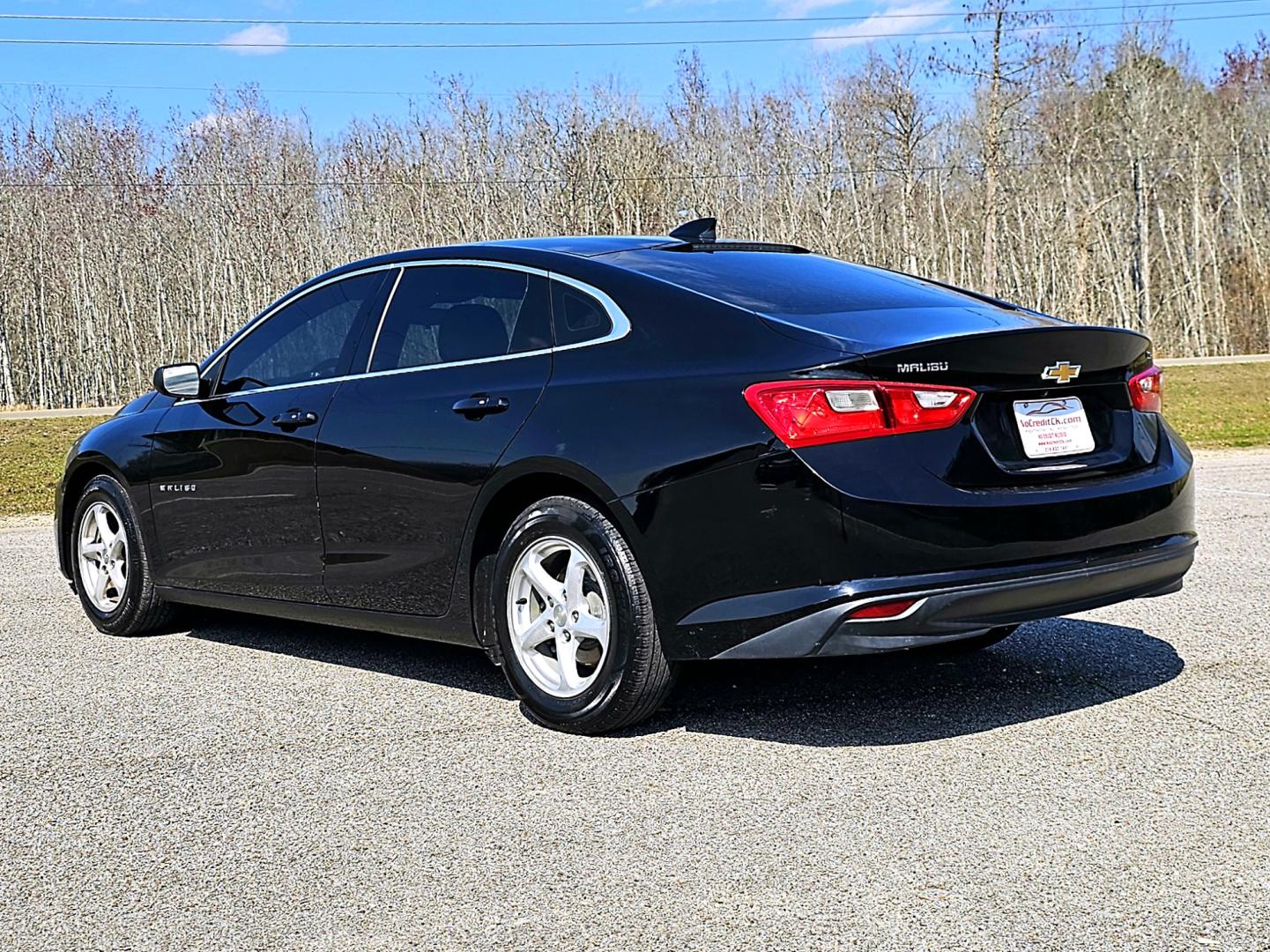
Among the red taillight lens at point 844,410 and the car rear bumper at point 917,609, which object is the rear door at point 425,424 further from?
the car rear bumper at point 917,609

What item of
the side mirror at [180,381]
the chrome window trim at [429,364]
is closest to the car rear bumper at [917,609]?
the chrome window trim at [429,364]

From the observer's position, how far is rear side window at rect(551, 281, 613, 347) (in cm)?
464

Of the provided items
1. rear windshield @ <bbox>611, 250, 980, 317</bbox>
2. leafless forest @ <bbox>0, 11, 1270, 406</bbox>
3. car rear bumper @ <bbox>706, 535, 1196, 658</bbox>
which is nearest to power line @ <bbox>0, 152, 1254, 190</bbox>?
leafless forest @ <bbox>0, 11, 1270, 406</bbox>

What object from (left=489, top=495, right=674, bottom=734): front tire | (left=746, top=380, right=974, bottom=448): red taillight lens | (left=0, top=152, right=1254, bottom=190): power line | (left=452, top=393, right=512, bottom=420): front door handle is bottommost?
(left=489, top=495, right=674, bottom=734): front tire

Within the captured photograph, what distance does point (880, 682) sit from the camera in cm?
514

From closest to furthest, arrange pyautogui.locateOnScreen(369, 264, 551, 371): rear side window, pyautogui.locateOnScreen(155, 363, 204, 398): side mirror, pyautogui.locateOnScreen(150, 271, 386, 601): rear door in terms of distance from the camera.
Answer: pyautogui.locateOnScreen(369, 264, 551, 371): rear side window → pyautogui.locateOnScreen(150, 271, 386, 601): rear door → pyautogui.locateOnScreen(155, 363, 204, 398): side mirror

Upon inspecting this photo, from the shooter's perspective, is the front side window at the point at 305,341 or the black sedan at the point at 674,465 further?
the front side window at the point at 305,341

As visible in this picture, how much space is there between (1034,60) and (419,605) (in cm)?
3530

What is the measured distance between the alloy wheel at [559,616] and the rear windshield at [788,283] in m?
0.96

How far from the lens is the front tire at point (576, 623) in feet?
14.2

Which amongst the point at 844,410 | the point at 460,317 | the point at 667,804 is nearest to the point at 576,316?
the point at 460,317

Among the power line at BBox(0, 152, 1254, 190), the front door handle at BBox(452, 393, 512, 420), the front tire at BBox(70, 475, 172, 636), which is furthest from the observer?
the power line at BBox(0, 152, 1254, 190)

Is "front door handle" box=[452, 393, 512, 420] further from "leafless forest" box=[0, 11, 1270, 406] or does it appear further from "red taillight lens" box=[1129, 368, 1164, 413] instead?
"leafless forest" box=[0, 11, 1270, 406]

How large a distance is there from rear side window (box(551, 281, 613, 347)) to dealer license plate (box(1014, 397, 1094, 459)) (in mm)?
1327
